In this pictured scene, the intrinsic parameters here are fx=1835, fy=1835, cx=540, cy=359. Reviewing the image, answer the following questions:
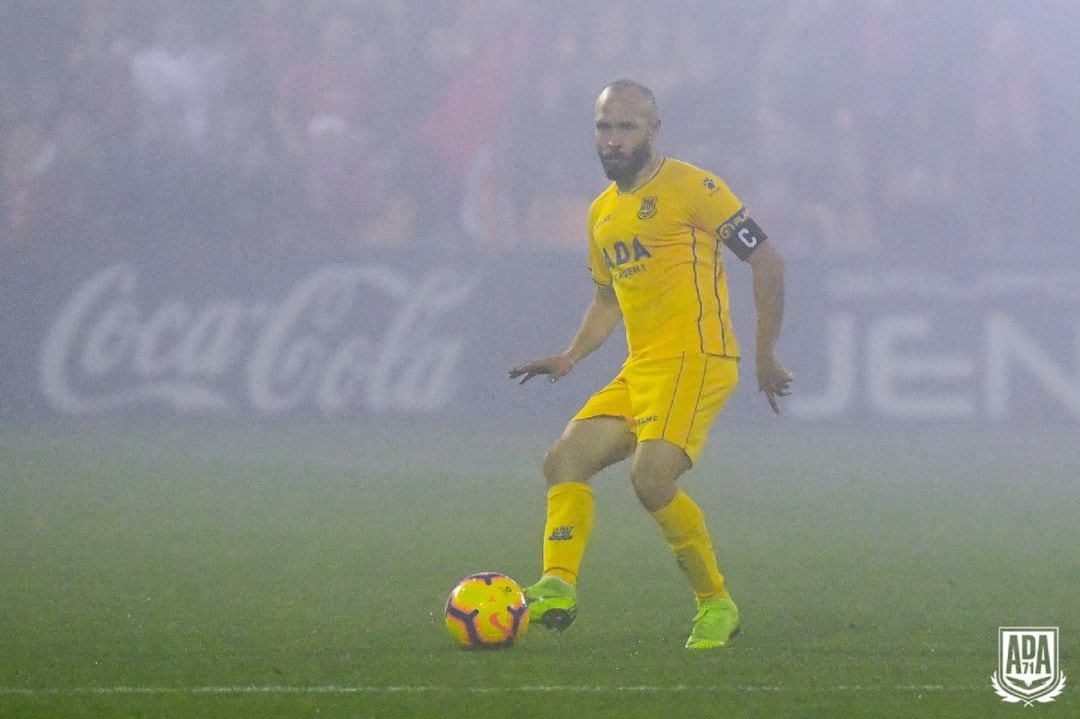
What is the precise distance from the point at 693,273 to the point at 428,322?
368 inches

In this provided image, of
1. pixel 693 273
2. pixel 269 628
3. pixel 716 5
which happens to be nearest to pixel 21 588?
pixel 269 628

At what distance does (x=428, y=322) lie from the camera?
14.7 m

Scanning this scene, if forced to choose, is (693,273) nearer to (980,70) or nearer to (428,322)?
(428,322)

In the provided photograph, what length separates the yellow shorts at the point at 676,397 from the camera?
210 inches

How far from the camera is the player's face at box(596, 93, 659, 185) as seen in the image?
5480mm

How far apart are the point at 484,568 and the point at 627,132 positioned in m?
2.94

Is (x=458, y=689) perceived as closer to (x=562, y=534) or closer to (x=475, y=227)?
(x=562, y=534)

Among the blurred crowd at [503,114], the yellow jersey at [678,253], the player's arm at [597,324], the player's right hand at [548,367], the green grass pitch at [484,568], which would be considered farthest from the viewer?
the blurred crowd at [503,114]

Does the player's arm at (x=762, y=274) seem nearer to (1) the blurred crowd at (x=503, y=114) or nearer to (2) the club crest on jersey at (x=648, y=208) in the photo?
(2) the club crest on jersey at (x=648, y=208)

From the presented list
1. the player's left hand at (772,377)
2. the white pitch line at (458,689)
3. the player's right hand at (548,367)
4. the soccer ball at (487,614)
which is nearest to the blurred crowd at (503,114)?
the player's right hand at (548,367)

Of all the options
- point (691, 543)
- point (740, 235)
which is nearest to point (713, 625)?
point (691, 543)

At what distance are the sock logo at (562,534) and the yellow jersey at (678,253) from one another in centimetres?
56

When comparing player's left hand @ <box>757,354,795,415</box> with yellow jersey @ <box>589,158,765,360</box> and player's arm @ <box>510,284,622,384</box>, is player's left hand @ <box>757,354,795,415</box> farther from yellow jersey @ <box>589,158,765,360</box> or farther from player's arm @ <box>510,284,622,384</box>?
player's arm @ <box>510,284,622,384</box>

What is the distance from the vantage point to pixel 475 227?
1548cm
